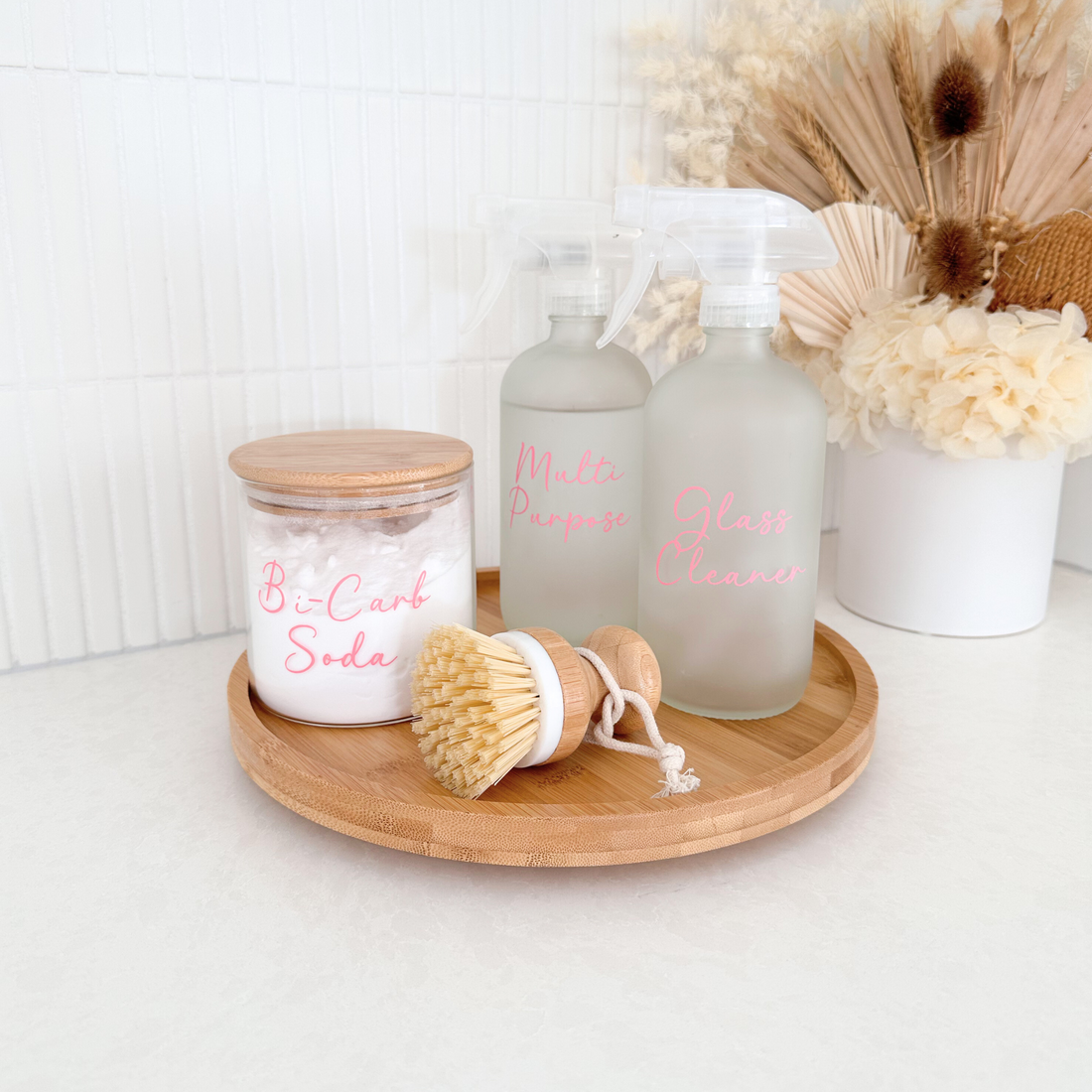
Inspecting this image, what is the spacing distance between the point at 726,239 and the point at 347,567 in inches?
9.3

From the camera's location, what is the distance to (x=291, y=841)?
43 centimetres

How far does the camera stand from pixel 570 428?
0.56 meters

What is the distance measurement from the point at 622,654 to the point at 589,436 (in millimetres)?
150

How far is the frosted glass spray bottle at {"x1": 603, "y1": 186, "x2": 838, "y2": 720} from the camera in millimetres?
464

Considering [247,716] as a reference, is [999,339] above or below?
above

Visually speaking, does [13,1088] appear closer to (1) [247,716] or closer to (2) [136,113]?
(1) [247,716]

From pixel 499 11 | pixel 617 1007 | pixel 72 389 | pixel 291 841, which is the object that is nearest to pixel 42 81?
pixel 72 389

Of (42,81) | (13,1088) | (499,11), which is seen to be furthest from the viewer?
(499,11)

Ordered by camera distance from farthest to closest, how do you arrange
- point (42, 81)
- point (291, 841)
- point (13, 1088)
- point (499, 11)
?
point (499, 11) < point (42, 81) < point (291, 841) < point (13, 1088)

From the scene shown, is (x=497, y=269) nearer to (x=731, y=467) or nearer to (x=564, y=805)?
(x=731, y=467)

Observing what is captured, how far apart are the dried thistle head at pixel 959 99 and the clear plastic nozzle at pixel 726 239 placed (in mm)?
224

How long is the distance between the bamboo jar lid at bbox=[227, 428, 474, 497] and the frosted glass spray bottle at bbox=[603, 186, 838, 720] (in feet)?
0.35

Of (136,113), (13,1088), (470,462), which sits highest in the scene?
(136,113)

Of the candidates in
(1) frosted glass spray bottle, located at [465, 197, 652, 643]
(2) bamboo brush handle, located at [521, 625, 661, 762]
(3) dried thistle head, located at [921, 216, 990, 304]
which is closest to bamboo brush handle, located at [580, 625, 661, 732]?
(2) bamboo brush handle, located at [521, 625, 661, 762]
